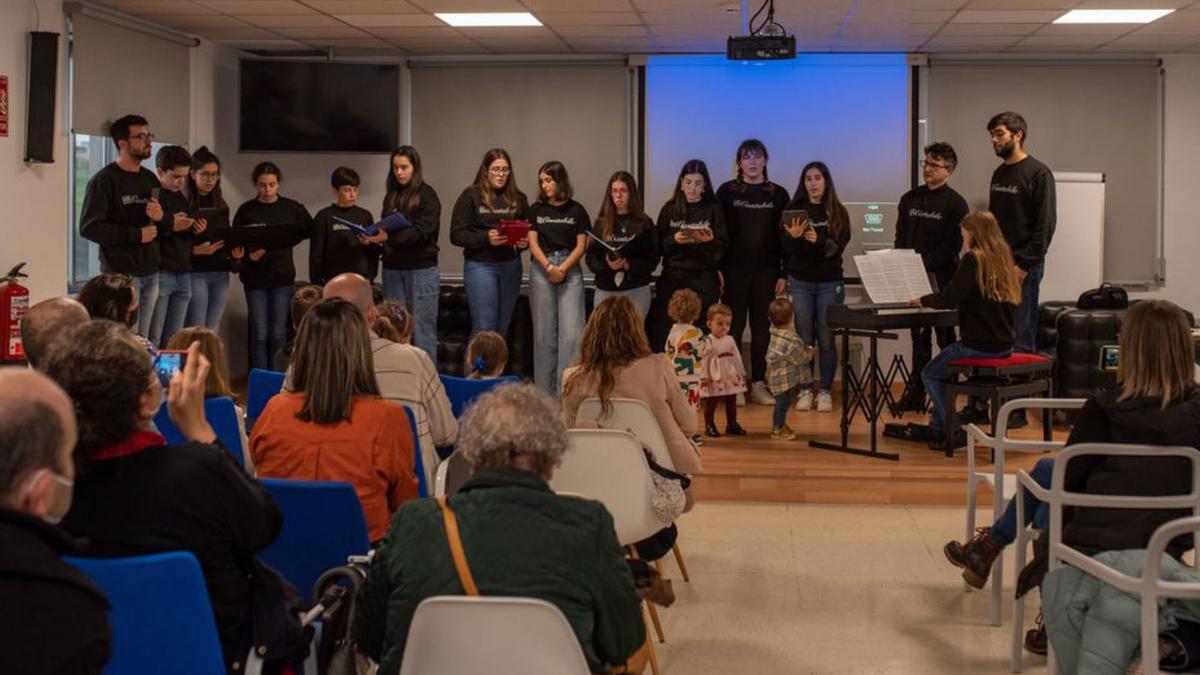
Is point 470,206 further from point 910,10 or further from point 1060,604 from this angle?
point 1060,604

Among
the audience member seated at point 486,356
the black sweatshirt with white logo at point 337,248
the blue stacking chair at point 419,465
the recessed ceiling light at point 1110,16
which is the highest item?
the recessed ceiling light at point 1110,16

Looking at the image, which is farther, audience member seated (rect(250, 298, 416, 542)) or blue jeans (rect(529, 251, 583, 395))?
blue jeans (rect(529, 251, 583, 395))

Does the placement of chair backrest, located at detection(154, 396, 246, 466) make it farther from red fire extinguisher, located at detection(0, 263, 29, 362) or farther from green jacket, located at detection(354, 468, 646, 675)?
red fire extinguisher, located at detection(0, 263, 29, 362)

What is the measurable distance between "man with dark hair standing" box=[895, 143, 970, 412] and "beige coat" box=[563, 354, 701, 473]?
4.03 meters

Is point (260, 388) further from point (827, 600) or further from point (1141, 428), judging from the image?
point (1141, 428)

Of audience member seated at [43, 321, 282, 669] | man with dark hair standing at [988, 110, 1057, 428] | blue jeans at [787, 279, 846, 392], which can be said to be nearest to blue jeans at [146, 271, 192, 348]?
blue jeans at [787, 279, 846, 392]

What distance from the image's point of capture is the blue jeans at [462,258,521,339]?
28.9 ft

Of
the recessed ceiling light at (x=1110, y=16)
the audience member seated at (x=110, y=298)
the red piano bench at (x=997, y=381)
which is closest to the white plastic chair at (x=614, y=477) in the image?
the audience member seated at (x=110, y=298)

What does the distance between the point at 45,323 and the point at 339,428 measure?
1.08m

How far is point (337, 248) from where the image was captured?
29.1ft

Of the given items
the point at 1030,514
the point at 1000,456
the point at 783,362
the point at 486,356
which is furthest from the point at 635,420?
the point at 783,362

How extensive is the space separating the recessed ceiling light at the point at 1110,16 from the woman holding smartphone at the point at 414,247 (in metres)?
4.08

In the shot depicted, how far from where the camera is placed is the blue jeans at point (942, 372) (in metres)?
6.98

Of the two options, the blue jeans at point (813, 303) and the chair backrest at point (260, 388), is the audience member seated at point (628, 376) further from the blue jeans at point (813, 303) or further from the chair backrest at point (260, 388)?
the blue jeans at point (813, 303)
